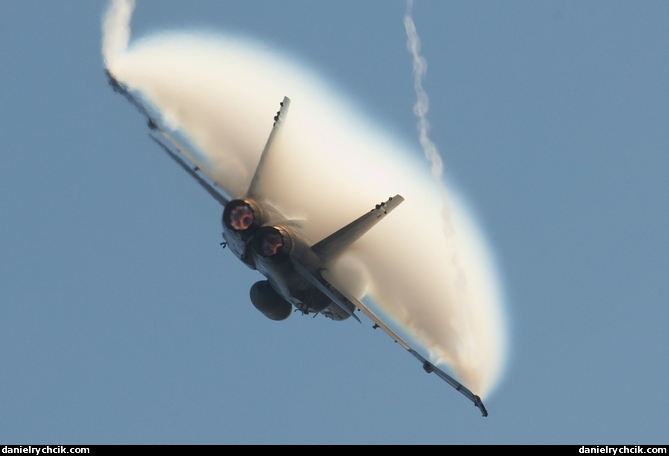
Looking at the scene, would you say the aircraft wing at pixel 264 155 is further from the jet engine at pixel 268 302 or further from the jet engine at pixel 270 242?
the jet engine at pixel 268 302

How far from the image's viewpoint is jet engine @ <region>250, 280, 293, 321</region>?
31.7 meters

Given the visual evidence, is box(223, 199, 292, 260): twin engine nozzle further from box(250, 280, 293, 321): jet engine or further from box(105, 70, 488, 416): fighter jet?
box(250, 280, 293, 321): jet engine

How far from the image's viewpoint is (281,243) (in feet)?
92.4

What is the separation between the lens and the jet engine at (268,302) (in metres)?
31.7

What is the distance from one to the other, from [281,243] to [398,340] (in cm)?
366

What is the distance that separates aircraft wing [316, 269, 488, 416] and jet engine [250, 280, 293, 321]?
2.79m

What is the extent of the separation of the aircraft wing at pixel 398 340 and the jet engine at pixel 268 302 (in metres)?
2.79

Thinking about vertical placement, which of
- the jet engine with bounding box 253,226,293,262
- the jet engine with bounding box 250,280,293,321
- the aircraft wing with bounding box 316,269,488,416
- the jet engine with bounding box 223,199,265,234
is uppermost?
the jet engine with bounding box 250,280,293,321

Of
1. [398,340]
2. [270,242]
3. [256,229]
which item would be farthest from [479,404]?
[256,229]

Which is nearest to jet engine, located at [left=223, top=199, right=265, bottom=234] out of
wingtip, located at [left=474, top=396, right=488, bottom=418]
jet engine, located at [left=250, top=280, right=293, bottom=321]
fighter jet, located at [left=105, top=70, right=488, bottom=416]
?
fighter jet, located at [left=105, top=70, right=488, bottom=416]

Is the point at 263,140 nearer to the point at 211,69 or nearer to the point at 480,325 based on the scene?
the point at 211,69

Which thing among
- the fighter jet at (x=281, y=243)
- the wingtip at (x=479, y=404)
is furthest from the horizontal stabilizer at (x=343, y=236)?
the wingtip at (x=479, y=404)

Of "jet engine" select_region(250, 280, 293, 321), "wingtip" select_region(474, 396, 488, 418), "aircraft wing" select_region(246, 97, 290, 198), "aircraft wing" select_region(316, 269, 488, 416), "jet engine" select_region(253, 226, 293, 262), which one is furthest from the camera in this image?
"jet engine" select_region(250, 280, 293, 321)

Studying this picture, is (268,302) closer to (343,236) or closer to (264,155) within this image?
(343,236)
